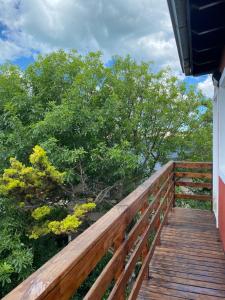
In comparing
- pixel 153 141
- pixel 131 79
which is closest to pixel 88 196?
pixel 153 141

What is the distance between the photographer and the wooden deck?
2430 mm

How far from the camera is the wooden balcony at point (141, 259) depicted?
852mm

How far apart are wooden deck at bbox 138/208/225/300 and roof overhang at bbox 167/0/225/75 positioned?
2.32 m

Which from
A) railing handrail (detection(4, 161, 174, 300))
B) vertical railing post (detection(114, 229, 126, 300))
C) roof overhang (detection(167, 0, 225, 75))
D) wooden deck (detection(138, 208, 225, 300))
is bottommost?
wooden deck (detection(138, 208, 225, 300))

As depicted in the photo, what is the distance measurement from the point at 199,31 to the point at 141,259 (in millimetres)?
2413

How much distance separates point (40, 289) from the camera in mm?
708

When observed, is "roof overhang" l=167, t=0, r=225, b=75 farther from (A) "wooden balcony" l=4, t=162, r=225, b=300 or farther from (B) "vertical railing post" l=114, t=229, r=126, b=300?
(B) "vertical railing post" l=114, t=229, r=126, b=300

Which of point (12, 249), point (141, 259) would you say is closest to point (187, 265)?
point (141, 259)

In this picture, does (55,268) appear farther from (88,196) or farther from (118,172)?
(88,196)

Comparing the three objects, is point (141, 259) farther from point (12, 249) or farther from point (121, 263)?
point (12, 249)

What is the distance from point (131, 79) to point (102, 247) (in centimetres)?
786

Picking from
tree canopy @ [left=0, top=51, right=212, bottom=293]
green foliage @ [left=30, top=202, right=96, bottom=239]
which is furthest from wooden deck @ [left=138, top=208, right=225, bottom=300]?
tree canopy @ [left=0, top=51, right=212, bottom=293]

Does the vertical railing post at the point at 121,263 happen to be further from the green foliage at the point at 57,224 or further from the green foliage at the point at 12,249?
the green foliage at the point at 12,249

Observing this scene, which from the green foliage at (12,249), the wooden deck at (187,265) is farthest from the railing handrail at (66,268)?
the green foliage at (12,249)
